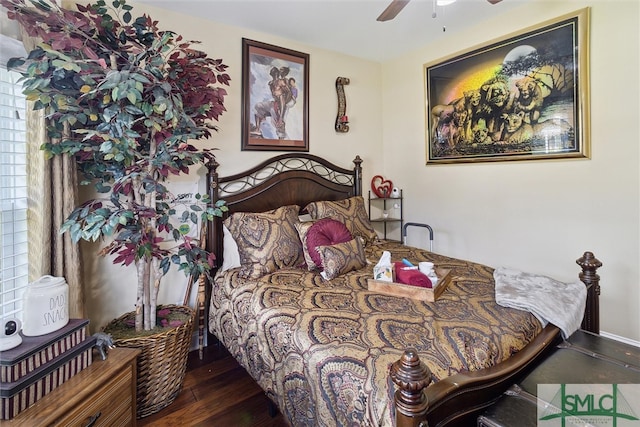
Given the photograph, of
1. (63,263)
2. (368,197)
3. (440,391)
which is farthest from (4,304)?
(368,197)

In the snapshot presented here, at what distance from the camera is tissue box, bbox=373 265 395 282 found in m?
1.94

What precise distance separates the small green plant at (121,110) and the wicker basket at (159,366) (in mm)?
156

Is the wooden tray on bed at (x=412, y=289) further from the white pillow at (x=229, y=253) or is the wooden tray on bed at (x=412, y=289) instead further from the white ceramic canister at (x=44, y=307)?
the white ceramic canister at (x=44, y=307)

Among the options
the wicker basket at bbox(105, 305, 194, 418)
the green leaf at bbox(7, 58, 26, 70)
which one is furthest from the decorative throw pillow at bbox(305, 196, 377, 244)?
the green leaf at bbox(7, 58, 26, 70)

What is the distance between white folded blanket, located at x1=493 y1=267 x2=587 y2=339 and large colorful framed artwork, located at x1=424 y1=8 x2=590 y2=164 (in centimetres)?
120

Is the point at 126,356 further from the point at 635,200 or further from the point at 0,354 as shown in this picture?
the point at 635,200

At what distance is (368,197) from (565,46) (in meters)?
2.19

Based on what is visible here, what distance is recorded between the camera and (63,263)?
6.02 ft

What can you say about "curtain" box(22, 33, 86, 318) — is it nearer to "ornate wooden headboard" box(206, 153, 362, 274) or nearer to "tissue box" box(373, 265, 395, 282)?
"ornate wooden headboard" box(206, 153, 362, 274)

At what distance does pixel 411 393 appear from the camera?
2.97 ft

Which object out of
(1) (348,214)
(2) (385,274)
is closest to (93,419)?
(2) (385,274)

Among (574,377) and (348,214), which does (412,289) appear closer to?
(574,377)

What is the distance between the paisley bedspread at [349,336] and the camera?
116cm

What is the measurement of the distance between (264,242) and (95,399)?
4.24ft
